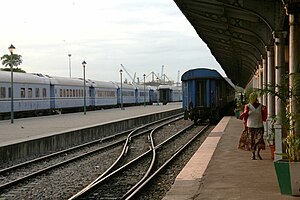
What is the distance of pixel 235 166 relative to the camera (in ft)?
38.3

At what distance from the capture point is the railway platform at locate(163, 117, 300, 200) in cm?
827

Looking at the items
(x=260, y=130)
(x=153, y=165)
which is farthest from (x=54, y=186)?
(x=260, y=130)

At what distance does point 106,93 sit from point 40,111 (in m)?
19.0

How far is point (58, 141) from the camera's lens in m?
20.3

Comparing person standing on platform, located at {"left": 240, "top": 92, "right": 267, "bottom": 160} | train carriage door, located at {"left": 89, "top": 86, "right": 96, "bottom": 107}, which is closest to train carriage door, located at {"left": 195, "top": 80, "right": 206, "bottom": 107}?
person standing on platform, located at {"left": 240, "top": 92, "right": 267, "bottom": 160}

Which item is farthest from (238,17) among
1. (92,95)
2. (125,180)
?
(92,95)

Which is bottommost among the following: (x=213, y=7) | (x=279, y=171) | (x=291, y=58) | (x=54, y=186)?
(x=54, y=186)

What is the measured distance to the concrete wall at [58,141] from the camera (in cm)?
1643

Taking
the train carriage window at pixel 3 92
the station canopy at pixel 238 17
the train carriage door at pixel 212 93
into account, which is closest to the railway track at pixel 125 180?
the station canopy at pixel 238 17

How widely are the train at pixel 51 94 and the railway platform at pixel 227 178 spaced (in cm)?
2053

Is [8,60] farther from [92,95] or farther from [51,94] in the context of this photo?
A: [51,94]

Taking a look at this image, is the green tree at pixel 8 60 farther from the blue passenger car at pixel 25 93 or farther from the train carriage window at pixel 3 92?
the train carriage window at pixel 3 92

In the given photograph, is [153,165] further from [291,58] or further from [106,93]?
[106,93]

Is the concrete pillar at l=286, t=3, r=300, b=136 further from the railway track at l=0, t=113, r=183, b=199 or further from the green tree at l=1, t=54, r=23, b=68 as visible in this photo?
the green tree at l=1, t=54, r=23, b=68
